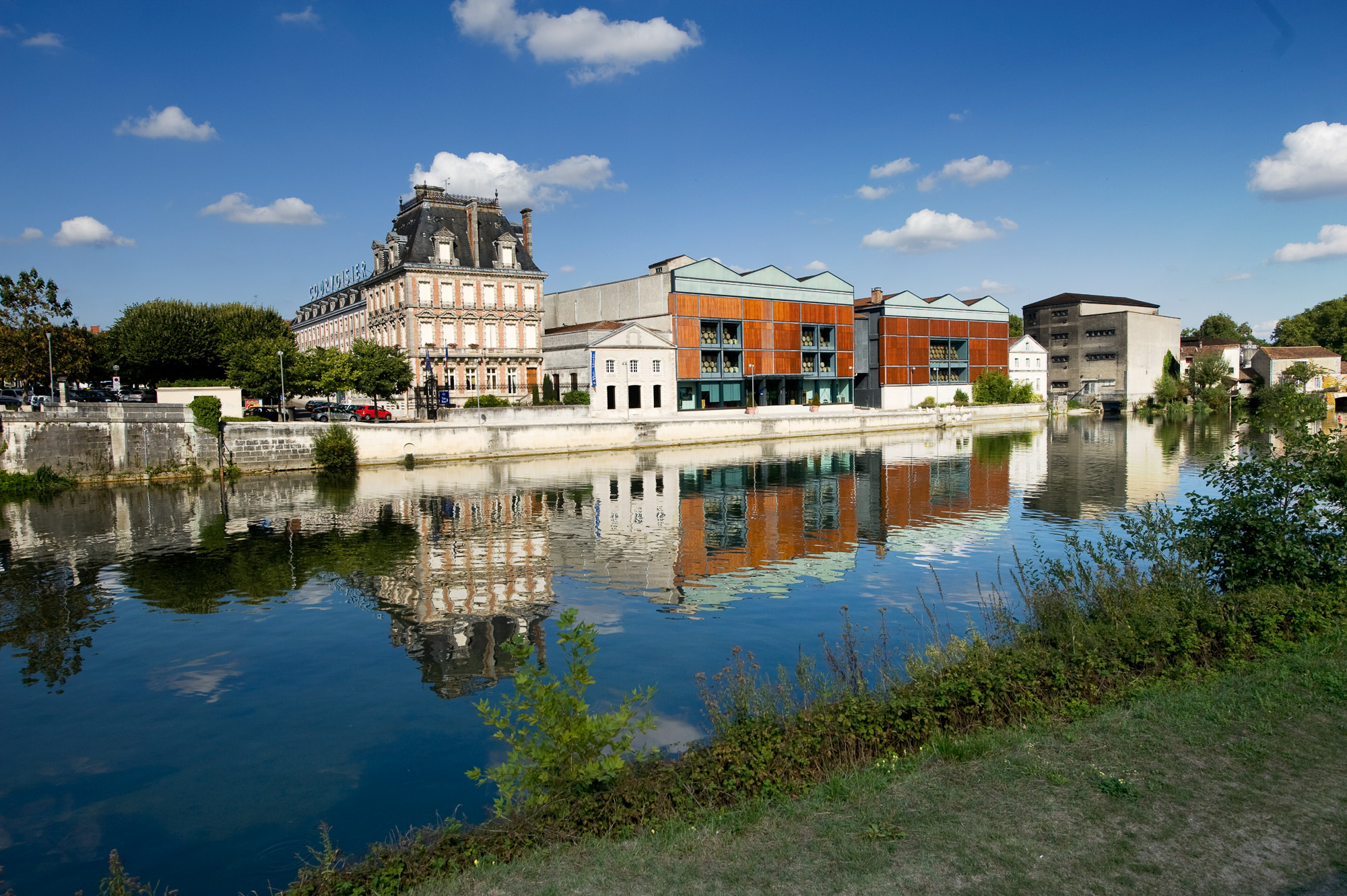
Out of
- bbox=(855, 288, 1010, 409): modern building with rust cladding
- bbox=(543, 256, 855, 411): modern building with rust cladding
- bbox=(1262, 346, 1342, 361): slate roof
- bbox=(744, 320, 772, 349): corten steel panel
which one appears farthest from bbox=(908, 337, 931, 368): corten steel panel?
bbox=(1262, 346, 1342, 361): slate roof

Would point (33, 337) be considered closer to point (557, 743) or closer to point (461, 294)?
point (461, 294)

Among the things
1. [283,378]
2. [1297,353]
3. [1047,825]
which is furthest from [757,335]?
[1297,353]

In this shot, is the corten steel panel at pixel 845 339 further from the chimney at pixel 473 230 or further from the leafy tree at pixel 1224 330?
the leafy tree at pixel 1224 330

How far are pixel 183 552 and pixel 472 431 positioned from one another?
942 inches

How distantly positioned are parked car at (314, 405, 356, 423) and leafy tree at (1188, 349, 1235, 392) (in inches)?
3762

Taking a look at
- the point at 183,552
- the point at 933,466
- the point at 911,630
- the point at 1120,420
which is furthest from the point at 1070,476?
the point at 1120,420

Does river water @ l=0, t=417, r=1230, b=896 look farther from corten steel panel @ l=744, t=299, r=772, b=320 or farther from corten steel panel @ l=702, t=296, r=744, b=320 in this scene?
corten steel panel @ l=744, t=299, r=772, b=320

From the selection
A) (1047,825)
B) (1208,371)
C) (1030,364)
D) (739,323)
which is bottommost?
(1047,825)

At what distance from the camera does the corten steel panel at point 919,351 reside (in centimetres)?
7919

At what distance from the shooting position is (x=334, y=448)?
42.5 meters

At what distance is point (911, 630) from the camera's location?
1352 cm

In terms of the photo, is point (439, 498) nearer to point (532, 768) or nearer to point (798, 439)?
point (532, 768)

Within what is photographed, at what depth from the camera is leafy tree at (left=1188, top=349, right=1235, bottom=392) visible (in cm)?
9612

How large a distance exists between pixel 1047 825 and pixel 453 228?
195 ft
